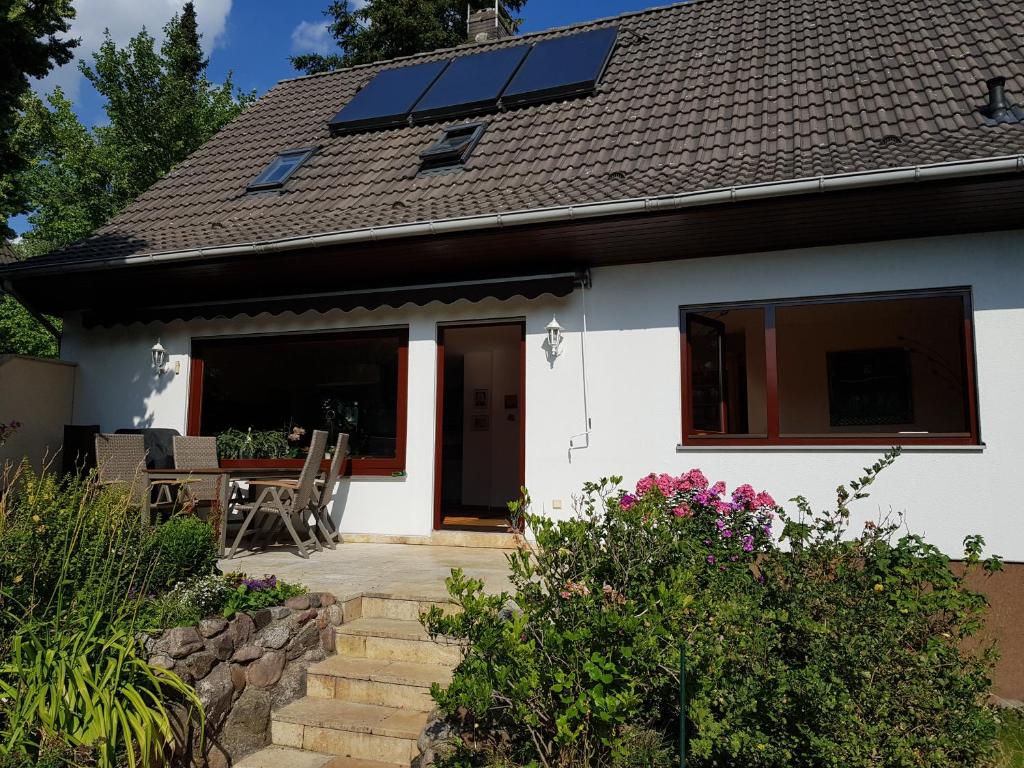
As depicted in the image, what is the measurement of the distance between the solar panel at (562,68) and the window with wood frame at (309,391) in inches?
144

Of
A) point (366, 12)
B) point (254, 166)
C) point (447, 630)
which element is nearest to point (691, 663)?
point (447, 630)

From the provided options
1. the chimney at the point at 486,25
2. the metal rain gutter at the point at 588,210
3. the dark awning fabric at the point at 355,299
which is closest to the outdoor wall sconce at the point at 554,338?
the dark awning fabric at the point at 355,299

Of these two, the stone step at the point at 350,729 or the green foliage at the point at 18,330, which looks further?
the green foliage at the point at 18,330

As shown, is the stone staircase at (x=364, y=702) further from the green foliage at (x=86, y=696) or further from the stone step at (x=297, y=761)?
the green foliage at (x=86, y=696)

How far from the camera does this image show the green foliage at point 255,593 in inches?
176

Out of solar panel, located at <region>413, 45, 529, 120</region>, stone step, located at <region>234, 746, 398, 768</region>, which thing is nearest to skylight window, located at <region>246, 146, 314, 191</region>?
solar panel, located at <region>413, 45, 529, 120</region>

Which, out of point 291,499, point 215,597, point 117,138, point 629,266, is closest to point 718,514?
point 215,597

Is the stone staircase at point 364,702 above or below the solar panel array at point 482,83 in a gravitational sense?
below

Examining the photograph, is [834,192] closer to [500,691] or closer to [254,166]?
[500,691]

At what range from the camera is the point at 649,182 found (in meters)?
6.52

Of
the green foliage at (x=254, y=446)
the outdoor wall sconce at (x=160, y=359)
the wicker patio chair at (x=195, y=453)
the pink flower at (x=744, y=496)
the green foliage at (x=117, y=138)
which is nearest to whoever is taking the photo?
the pink flower at (x=744, y=496)

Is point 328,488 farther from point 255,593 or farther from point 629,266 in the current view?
point 629,266

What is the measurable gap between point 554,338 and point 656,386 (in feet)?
3.65

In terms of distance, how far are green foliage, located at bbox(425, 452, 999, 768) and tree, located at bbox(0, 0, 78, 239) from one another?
6579mm
